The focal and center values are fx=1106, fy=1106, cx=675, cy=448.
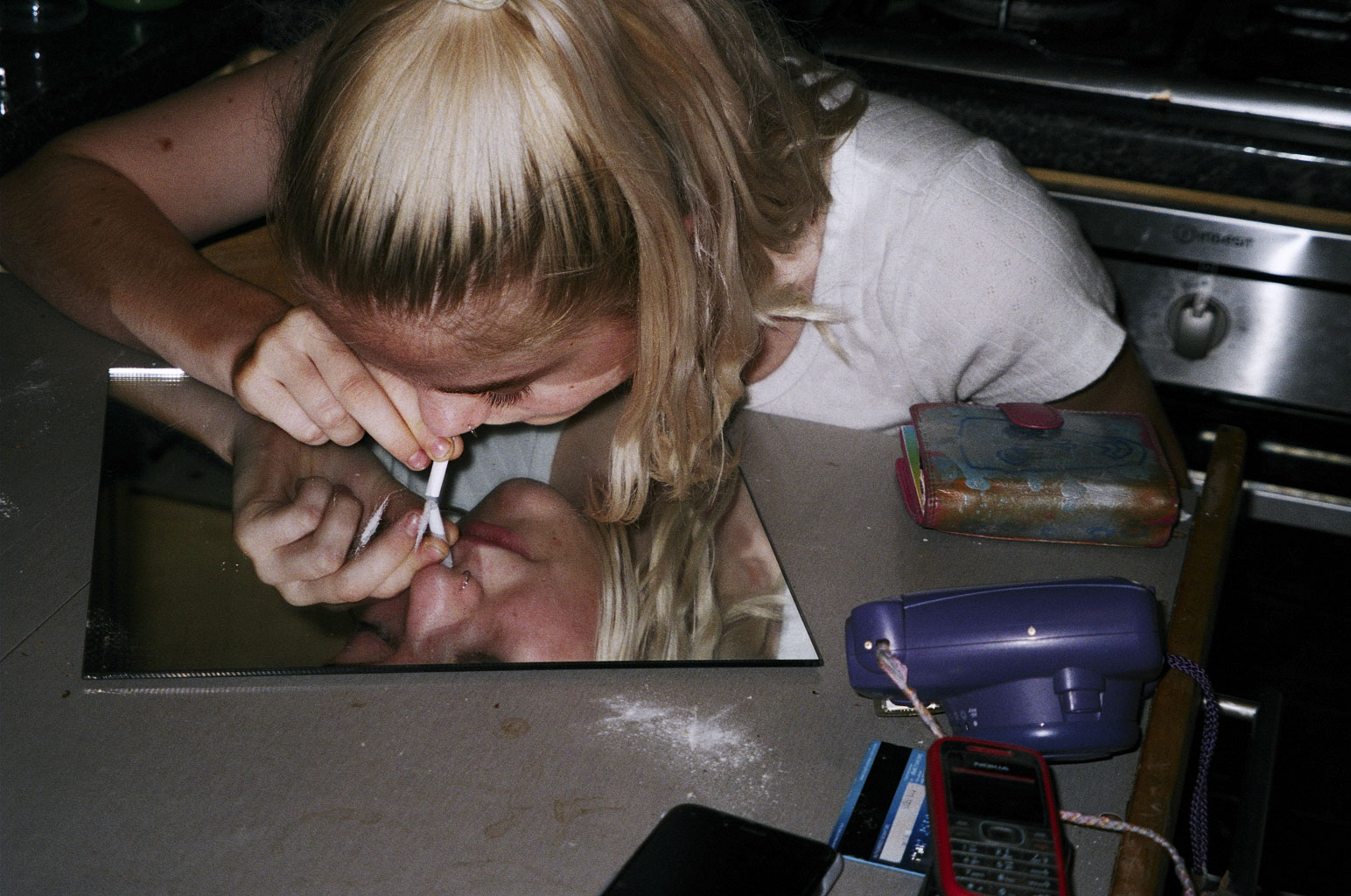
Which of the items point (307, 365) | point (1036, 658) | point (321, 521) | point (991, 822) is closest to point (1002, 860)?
point (991, 822)

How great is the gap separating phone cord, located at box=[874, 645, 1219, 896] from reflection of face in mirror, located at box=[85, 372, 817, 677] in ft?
0.22

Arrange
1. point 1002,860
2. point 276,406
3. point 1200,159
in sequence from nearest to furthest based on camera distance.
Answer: point 1002,860, point 276,406, point 1200,159

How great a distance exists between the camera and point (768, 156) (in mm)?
845

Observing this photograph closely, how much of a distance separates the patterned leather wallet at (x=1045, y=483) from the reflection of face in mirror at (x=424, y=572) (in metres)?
0.14

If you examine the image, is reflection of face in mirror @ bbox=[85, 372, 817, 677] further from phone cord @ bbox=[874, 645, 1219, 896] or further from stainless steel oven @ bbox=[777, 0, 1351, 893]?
stainless steel oven @ bbox=[777, 0, 1351, 893]

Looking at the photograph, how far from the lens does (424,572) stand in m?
0.72

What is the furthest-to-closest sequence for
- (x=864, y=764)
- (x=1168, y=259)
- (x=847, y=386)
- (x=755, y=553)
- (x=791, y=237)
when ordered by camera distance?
(x=1168, y=259) < (x=847, y=386) < (x=791, y=237) < (x=755, y=553) < (x=864, y=764)

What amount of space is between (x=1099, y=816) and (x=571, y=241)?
44 cm

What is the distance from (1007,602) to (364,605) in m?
0.39

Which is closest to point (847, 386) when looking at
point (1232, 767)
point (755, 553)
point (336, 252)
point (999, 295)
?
point (999, 295)

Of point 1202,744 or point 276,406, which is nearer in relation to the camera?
point 1202,744

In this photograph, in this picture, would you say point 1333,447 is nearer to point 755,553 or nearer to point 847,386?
point 847,386

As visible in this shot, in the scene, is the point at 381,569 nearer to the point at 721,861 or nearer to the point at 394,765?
the point at 394,765

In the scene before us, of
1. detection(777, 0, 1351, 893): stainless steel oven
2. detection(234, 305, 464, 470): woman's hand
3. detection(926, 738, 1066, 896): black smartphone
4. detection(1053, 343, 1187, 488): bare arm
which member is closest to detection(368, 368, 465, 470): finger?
detection(234, 305, 464, 470): woman's hand
